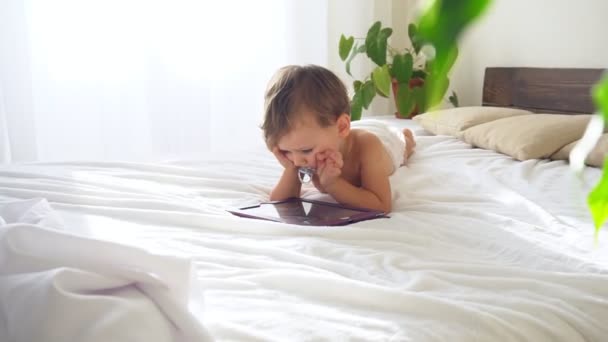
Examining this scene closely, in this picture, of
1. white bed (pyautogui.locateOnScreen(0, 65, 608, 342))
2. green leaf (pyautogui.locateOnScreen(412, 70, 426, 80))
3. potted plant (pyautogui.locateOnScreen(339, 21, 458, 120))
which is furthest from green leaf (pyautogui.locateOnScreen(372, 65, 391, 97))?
white bed (pyautogui.locateOnScreen(0, 65, 608, 342))

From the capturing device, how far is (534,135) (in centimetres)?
175

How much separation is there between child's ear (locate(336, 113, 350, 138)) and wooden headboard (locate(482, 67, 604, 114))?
1131mm

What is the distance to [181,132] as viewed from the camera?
9.84ft

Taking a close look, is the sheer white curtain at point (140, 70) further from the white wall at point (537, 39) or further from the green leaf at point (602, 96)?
the green leaf at point (602, 96)

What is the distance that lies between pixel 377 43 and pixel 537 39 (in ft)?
2.66

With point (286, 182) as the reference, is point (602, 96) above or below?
above

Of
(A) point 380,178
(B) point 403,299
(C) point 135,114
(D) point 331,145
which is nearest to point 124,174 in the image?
(D) point 331,145

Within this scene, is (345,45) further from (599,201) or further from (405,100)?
(599,201)

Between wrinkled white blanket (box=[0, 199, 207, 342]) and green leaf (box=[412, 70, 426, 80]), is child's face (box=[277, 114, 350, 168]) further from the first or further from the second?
green leaf (box=[412, 70, 426, 80])

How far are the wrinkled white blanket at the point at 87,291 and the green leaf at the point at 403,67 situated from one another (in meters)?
2.31

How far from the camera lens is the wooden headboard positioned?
2.11 meters

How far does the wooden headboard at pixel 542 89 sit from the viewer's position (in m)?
2.11

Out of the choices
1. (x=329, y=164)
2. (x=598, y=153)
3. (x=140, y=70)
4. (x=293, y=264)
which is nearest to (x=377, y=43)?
(x=140, y=70)

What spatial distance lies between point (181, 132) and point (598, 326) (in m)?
2.53
